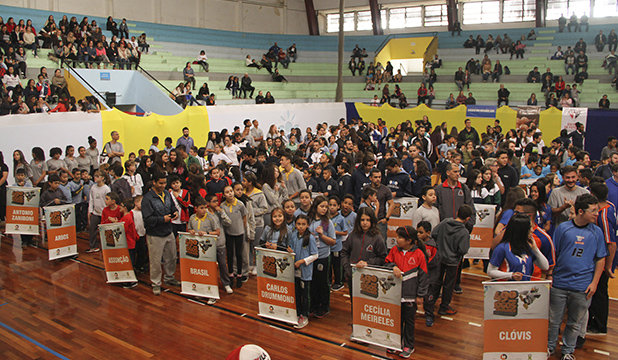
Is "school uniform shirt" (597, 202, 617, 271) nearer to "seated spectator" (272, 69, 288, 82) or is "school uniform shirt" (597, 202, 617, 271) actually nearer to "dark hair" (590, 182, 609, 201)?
"dark hair" (590, 182, 609, 201)

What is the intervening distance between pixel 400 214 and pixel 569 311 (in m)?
3.44

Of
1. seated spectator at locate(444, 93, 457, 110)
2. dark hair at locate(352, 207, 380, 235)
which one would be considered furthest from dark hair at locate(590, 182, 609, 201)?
seated spectator at locate(444, 93, 457, 110)

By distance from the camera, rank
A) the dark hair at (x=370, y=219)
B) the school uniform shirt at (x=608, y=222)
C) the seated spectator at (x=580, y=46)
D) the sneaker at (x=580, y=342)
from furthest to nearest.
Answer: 1. the seated spectator at (x=580, y=46)
2. the dark hair at (x=370, y=219)
3. the school uniform shirt at (x=608, y=222)
4. the sneaker at (x=580, y=342)

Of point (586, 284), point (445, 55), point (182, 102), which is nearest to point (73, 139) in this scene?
point (182, 102)

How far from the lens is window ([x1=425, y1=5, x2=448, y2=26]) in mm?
31916

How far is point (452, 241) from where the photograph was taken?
241 inches

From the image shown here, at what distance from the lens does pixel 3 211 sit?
10273mm

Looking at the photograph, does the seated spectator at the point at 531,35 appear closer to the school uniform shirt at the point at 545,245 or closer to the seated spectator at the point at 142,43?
the seated spectator at the point at 142,43

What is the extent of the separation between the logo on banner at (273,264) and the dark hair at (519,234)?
8.47ft

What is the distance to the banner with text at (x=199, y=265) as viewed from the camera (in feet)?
22.6

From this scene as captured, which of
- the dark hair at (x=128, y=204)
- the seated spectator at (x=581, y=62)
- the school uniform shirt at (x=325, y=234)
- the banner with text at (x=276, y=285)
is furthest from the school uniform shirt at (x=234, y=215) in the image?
the seated spectator at (x=581, y=62)

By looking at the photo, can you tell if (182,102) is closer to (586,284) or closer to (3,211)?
(3,211)

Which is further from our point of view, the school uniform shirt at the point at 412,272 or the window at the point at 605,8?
the window at the point at 605,8

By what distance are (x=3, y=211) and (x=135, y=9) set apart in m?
20.0
